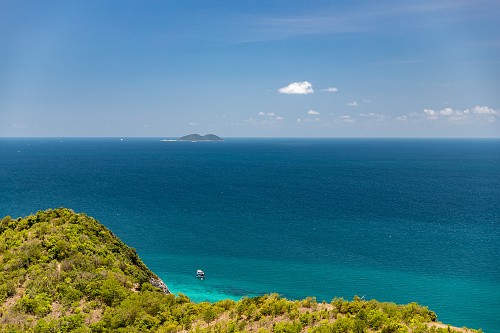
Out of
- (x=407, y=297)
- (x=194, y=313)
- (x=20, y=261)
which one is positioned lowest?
(x=407, y=297)

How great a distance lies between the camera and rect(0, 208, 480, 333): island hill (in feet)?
83.3

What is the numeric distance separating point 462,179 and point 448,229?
370 feet

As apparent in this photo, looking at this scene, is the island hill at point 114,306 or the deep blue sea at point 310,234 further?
the deep blue sea at point 310,234

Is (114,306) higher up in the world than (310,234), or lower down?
higher up

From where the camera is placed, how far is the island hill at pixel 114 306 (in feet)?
83.3

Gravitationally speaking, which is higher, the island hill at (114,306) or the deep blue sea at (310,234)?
the island hill at (114,306)

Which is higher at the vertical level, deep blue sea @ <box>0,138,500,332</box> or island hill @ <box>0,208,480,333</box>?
island hill @ <box>0,208,480,333</box>

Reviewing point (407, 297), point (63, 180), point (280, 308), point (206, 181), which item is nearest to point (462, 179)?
point (206, 181)

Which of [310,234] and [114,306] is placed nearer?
[114,306]

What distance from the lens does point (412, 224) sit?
102 metres

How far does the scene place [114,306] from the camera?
108 feet

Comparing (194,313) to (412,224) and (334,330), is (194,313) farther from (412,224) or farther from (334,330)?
(412,224)

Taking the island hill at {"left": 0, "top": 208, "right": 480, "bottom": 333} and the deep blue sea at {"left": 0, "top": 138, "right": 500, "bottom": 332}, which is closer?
the island hill at {"left": 0, "top": 208, "right": 480, "bottom": 333}

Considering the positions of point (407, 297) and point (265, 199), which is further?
point (265, 199)
